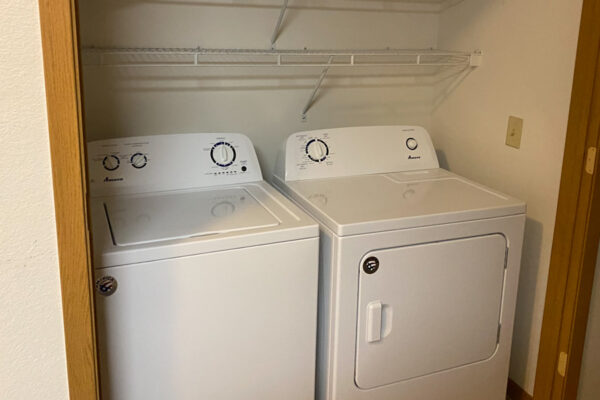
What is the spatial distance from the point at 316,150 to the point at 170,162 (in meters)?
0.54

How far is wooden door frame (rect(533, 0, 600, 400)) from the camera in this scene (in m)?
1.72

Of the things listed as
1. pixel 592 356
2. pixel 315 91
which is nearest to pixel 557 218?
pixel 592 356

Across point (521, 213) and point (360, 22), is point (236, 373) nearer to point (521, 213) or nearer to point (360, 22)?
point (521, 213)

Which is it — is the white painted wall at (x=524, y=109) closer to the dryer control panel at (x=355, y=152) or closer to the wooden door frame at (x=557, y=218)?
the wooden door frame at (x=557, y=218)

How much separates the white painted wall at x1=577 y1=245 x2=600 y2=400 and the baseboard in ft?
0.62

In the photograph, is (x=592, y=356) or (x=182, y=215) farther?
(x=592, y=356)

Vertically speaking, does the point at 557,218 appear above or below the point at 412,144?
below

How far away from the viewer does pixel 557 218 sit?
1.90 metres

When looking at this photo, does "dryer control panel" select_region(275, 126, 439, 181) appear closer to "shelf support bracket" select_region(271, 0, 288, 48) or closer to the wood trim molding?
"shelf support bracket" select_region(271, 0, 288, 48)

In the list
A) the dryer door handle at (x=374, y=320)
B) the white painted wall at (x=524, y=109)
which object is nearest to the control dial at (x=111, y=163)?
the dryer door handle at (x=374, y=320)

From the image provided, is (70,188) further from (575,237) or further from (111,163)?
(575,237)

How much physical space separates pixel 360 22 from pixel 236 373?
4.84 ft

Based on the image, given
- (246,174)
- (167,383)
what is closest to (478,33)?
(246,174)

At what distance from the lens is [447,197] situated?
1928 millimetres
